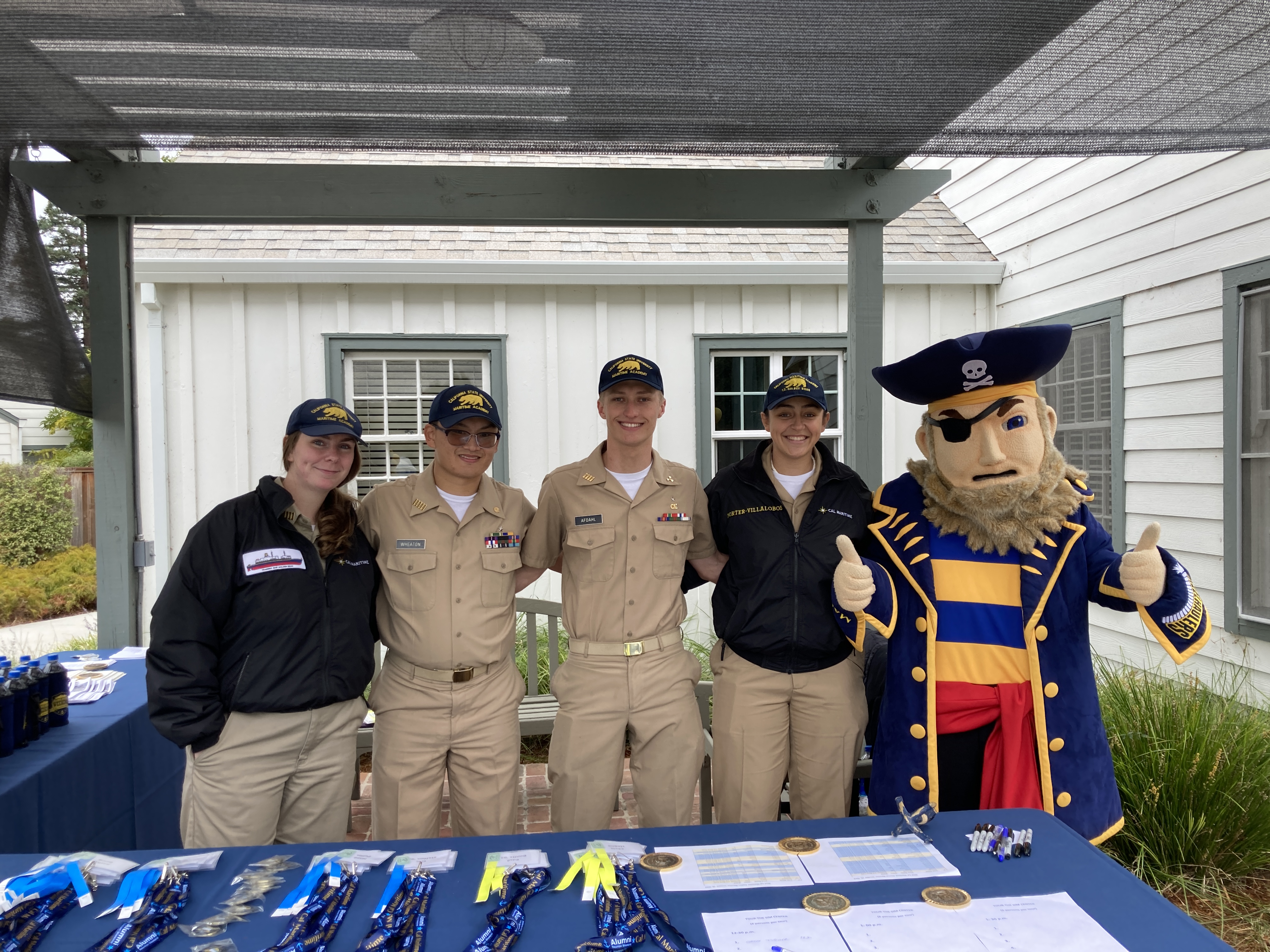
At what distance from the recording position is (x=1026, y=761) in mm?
2244

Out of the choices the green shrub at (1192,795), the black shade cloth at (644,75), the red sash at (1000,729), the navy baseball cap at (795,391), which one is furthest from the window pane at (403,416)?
the green shrub at (1192,795)

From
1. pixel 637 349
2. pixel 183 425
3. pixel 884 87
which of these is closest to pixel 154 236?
pixel 183 425

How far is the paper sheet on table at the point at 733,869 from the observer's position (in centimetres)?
159

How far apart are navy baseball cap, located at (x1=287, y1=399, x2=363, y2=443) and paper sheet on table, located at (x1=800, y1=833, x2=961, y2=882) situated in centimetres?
170

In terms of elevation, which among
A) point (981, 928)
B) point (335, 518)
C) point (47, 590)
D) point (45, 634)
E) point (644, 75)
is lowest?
point (45, 634)

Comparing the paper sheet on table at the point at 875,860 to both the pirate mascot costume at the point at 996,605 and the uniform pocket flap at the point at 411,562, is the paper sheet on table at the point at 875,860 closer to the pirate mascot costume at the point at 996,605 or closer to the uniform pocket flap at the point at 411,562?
the pirate mascot costume at the point at 996,605

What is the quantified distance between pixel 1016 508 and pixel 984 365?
0.42 m

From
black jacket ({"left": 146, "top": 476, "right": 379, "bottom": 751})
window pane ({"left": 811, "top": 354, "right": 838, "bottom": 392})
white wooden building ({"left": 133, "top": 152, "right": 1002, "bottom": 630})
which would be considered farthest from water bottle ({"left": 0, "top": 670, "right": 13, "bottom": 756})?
window pane ({"left": 811, "top": 354, "right": 838, "bottom": 392})

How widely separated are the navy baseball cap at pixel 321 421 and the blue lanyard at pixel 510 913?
137 centimetres

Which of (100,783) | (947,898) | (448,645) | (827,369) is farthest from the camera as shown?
(827,369)

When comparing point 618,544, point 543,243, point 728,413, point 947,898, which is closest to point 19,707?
point 618,544

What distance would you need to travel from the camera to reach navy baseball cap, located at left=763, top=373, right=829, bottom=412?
268 centimetres

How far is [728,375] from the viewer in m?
6.64

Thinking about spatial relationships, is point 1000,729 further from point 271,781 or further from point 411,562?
point 271,781
